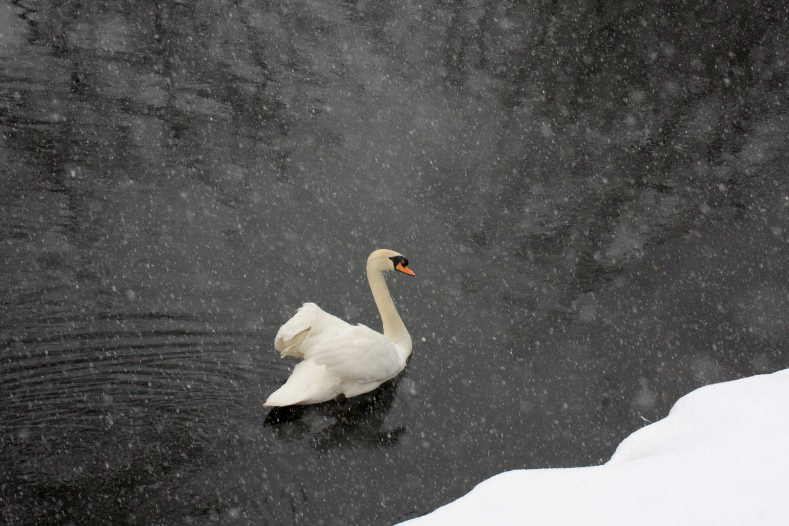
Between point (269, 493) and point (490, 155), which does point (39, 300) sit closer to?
point (269, 493)

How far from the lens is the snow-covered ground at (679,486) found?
131 inches

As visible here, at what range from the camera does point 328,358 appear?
6.31 m

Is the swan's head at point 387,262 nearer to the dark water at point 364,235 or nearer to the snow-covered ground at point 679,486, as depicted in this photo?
the dark water at point 364,235

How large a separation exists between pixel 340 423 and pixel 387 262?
1.31m

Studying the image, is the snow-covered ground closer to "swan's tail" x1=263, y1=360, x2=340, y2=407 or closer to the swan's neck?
"swan's tail" x1=263, y1=360, x2=340, y2=407

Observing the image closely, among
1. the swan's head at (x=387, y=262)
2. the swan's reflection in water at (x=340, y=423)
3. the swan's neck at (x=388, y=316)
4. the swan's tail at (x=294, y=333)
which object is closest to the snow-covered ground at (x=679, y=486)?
the swan's reflection in water at (x=340, y=423)

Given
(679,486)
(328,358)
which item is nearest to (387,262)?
(328,358)

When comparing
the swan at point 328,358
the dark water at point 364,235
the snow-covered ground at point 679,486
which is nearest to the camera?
the snow-covered ground at point 679,486

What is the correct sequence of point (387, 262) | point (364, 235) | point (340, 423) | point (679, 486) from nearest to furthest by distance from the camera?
point (679, 486) < point (340, 423) < point (387, 262) < point (364, 235)

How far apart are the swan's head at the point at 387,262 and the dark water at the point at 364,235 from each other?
2.00 feet

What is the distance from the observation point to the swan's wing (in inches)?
249

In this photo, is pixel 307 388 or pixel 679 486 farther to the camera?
pixel 307 388

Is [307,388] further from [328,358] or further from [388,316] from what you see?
[388,316]

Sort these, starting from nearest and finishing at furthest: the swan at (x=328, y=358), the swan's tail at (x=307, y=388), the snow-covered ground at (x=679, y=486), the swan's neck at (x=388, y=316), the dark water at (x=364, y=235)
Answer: the snow-covered ground at (x=679, y=486), the dark water at (x=364, y=235), the swan's tail at (x=307, y=388), the swan at (x=328, y=358), the swan's neck at (x=388, y=316)
